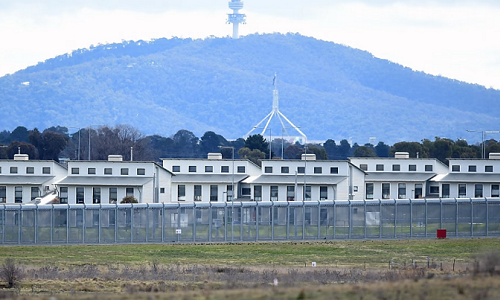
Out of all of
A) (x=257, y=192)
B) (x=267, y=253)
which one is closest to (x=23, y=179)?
(x=257, y=192)

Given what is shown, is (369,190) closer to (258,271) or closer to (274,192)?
(274,192)

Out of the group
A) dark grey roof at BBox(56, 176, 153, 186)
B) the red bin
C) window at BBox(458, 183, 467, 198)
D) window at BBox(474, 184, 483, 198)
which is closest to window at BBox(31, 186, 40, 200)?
dark grey roof at BBox(56, 176, 153, 186)

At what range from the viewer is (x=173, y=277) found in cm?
3656

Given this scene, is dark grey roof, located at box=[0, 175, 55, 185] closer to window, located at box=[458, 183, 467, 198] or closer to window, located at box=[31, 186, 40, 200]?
window, located at box=[31, 186, 40, 200]

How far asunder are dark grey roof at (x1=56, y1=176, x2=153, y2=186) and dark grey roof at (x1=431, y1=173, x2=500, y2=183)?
89.4 ft

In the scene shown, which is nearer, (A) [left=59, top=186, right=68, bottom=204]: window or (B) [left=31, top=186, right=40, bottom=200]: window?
(A) [left=59, top=186, right=68, bottom=204]: window

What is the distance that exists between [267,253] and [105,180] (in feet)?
117

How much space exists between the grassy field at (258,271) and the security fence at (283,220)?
1485mm

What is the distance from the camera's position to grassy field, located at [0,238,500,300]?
91.1 ft

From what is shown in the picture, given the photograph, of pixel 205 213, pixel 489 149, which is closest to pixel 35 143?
pixel 489 149

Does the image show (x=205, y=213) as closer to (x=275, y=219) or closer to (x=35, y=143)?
(x=275, y=219)

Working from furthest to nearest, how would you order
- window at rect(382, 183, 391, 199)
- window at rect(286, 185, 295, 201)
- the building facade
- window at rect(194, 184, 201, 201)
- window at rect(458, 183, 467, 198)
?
window at rect(382, 183, 391, 199)
window at rect(458, 183, 467, 198)
window at rect(194, 184, 201, 201)
the building facade
window at rect(286, 185, 295, 201)

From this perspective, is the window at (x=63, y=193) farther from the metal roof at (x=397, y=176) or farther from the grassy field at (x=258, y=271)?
the metal roof at (x=397, y=176)

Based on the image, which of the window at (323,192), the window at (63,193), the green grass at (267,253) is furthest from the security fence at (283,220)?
the window at (323,192)
